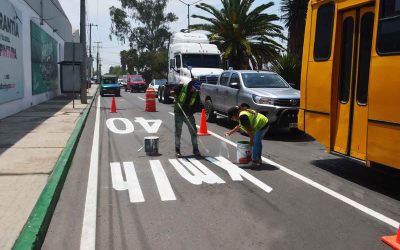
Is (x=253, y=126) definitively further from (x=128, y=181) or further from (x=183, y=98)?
(x=128, y=181)

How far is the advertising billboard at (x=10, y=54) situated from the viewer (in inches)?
624

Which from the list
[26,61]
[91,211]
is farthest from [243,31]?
[91,211]

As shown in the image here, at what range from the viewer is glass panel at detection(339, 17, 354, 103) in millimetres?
7672

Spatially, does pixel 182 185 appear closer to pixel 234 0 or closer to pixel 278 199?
pixel 278 199

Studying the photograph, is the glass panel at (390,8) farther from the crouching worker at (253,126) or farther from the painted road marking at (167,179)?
the painted road marking at (167,179)

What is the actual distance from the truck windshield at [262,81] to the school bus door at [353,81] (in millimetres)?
6143

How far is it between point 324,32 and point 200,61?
15.2m

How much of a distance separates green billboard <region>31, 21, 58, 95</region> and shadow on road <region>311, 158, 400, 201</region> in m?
18.4

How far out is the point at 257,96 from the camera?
1288cm

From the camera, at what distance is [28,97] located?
71.9 feet

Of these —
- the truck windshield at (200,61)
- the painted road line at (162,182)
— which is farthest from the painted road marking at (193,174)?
the truck windshield at (200,61)

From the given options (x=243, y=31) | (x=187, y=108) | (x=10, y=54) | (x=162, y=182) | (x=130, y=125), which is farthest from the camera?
(x=243, y=31)

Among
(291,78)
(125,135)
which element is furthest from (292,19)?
(125,135)

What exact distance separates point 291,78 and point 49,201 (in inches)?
667
